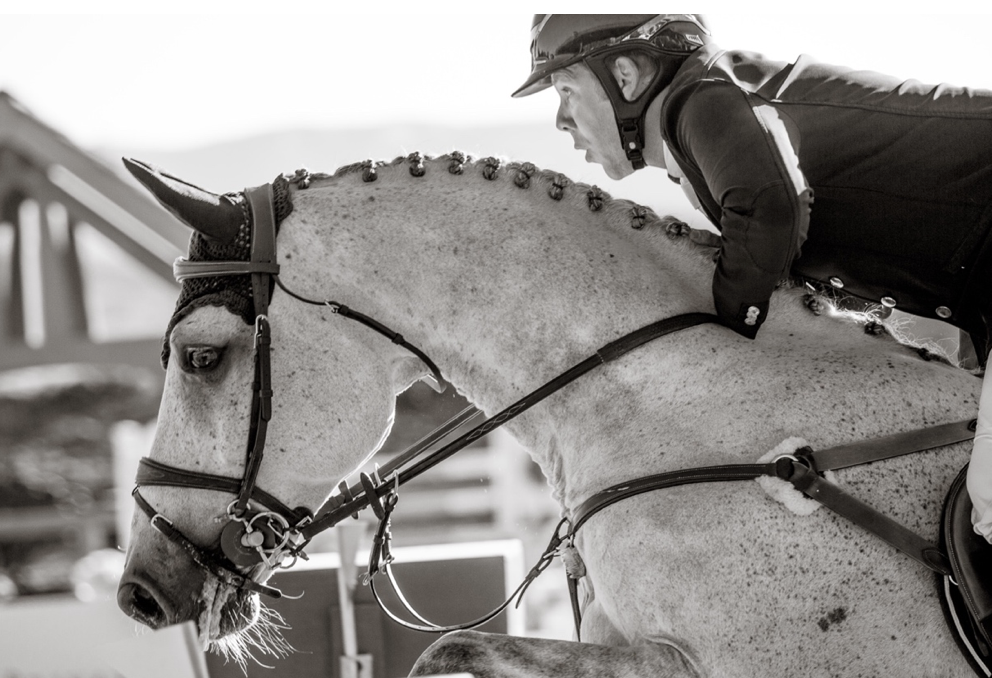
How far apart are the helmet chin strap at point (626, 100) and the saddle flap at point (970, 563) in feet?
3.82

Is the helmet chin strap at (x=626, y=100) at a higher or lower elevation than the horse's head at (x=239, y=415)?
higher

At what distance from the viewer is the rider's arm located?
221 centimetres

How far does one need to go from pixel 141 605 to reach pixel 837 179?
2.02 m

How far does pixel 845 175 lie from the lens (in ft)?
7.74

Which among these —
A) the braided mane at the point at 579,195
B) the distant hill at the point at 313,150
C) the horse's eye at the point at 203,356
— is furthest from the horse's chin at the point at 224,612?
the distant hill at the point at 313,150

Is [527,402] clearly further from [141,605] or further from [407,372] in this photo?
[141,605]

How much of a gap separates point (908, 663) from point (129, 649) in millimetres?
1639

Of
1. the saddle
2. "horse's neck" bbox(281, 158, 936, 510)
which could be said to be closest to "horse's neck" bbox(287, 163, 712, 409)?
"horse's neck" bbox(281, 158, 936, 510)

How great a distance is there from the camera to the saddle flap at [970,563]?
215 cm

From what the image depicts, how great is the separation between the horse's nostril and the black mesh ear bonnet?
0.61m

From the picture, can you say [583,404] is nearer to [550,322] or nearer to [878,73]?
[550,322]

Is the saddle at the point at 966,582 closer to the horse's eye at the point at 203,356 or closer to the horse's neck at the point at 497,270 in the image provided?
the horse's neck at the point at 497,270

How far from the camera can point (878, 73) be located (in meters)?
2.46

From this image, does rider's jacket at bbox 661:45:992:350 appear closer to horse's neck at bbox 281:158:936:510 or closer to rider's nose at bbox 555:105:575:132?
horse's neck at bbox 281:158:936:510
